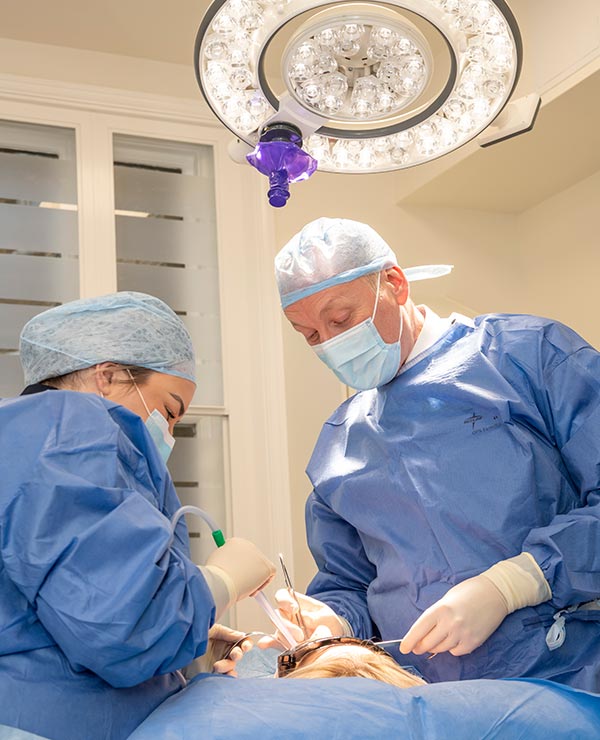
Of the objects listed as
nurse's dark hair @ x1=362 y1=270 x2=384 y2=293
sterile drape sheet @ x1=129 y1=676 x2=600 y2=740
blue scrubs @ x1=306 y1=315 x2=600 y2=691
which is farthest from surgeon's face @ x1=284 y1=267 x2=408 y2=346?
sterile drape sheet @ x1=129 y1=676 x2=600 y2=740

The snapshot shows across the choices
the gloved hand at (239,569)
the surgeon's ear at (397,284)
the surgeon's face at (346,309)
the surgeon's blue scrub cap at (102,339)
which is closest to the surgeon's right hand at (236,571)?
the gloved hand at (239,569)

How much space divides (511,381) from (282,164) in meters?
0.63

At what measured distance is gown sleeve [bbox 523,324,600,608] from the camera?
1.70 meters

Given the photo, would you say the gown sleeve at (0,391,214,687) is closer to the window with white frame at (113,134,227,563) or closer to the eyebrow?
the eyebrow

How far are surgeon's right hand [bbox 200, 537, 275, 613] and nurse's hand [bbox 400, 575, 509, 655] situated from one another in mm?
300

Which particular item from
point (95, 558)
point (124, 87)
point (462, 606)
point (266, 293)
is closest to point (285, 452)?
point (266, 293)

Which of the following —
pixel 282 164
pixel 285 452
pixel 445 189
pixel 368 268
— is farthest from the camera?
pixel 445 189

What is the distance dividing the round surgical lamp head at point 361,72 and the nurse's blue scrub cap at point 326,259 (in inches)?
10.1

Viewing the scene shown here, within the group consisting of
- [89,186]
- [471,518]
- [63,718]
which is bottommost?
[63,718]

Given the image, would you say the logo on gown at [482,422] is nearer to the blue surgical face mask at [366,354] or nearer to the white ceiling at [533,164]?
the blue surgical face mask at [366,354]

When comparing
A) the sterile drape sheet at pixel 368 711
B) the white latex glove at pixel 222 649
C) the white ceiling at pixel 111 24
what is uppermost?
the white ceiling at pixel 111 24

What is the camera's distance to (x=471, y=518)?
183 centimetres

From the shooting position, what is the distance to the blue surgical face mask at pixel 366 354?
203cm

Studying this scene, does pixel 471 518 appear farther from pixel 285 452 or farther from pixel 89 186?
pixel 89 186
